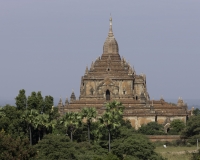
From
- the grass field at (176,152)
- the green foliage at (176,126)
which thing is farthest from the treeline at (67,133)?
the green foliage at (176,126)

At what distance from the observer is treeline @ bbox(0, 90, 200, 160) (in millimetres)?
76625

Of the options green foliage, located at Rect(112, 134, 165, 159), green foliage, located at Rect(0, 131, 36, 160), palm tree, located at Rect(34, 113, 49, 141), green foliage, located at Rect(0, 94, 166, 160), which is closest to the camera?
green foliage, located at Rect(0, 131, 36, 160)

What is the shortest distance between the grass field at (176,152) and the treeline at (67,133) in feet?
9.63

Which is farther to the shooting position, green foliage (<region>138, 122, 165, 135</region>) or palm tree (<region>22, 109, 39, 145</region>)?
green foliage (<region>138, 122, 165, 135</region>)

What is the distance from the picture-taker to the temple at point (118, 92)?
113 metres

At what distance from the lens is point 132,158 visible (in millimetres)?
75875

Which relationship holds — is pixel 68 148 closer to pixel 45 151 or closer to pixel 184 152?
pixel 45 151

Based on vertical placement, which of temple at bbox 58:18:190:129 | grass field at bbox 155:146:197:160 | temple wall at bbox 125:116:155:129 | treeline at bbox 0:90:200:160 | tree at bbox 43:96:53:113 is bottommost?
grass field at bbox 155:146:197:160

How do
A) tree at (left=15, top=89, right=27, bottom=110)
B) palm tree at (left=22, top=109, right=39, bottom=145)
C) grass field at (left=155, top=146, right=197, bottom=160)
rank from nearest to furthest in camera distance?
1. palm tree at (left=22, top=109, right=39, bottom=145)
2. grass field at (left=155, top=146, right=197, bottom=160)
3. tree at (left=15, top=89, right=27, bottom=110)

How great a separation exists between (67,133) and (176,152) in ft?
32.1

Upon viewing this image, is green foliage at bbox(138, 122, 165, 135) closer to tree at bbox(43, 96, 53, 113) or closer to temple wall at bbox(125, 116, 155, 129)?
temple wall at bbox(125, 116, 155, 129)

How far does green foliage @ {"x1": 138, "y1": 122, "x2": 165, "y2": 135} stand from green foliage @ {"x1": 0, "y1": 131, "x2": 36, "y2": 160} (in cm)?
3536

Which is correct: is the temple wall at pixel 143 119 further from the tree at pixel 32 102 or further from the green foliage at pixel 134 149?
the green foliage at pixel 134 149

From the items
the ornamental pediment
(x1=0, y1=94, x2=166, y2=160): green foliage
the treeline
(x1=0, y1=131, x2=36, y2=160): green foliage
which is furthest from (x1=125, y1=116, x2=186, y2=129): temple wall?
(x1=0, y1=131, x2=36, y2=160): green foliage
